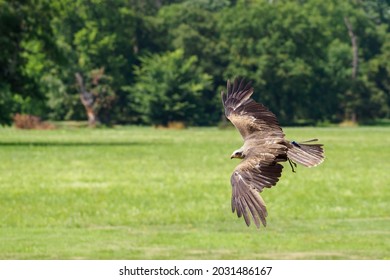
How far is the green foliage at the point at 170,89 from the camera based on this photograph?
10694cm

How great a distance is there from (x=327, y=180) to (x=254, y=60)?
69.5m

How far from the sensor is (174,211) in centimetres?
3309

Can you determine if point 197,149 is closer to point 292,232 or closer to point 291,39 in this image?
point 292,232

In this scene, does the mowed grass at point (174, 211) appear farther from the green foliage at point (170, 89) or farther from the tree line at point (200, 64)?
the green foliage at point (170, 89)

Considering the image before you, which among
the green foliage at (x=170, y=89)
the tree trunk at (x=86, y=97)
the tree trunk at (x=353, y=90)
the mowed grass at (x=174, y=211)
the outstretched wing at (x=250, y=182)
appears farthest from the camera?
the tree trunk at (x=353, y=90)

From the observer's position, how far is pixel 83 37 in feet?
352

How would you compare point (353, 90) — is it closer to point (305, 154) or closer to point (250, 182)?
point (305, 154)

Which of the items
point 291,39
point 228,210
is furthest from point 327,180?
point 291,39

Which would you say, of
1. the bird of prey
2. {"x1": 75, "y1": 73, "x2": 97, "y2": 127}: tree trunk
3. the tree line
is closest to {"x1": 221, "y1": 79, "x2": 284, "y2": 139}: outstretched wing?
the bird of prey

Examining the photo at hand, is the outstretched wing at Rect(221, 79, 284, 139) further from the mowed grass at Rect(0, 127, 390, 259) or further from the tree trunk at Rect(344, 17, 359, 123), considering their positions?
the tree trunk at Rect(344, 17, 359, 123)

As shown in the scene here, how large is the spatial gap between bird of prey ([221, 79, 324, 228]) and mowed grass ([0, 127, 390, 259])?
1544 cm

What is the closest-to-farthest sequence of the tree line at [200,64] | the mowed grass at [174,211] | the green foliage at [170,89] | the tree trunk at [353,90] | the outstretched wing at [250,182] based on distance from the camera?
the outstretched wing at [250,182] → the mowed grass at [174,211] → the green foliage at [170,89] → the tree line at [200,64] → the tree trunk at [353,90]

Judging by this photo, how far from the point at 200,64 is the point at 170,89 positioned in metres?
6.03

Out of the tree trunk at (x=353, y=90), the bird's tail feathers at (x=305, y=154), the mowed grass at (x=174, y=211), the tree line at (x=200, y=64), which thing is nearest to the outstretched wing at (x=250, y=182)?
the bird's tail feathers at (x=305, y=154)
